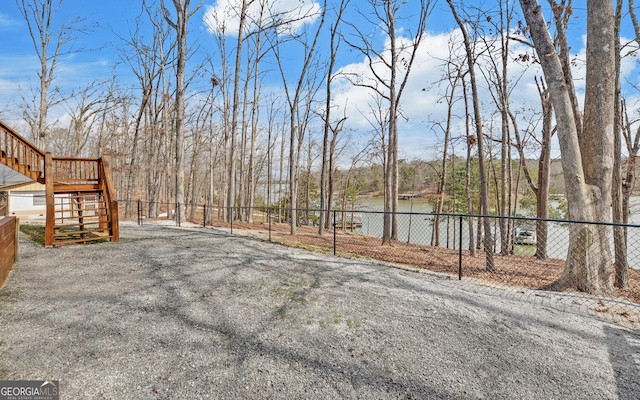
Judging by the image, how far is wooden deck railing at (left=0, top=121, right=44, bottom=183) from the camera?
17.9 ft

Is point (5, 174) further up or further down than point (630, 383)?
further up

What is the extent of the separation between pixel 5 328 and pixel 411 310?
380 centimetres

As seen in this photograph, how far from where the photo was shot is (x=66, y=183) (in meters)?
6.79

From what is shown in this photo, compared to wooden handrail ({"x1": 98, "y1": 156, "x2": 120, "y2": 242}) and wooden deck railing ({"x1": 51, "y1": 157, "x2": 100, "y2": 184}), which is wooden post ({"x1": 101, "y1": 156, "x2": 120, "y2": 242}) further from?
wooden deck railing ({"x1": 51, "y1": 157, "x2": 100, "y2": 184})

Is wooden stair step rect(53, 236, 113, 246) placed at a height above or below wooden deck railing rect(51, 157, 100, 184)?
below

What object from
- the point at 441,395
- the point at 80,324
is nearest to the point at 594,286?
the point at 441,395

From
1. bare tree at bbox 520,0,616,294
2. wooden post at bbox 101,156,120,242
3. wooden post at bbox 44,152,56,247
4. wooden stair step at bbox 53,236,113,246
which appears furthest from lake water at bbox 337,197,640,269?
wooden post at bbox 44,152,56,247

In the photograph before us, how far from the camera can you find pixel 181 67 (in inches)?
414

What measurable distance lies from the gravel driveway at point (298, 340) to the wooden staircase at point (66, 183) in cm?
233

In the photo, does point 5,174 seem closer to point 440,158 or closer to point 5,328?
point 5,328

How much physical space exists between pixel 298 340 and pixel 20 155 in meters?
7.26

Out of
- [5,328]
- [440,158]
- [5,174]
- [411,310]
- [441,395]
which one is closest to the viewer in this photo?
[441,395]

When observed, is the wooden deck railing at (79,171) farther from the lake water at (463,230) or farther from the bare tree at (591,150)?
the bare tree at (591,150)

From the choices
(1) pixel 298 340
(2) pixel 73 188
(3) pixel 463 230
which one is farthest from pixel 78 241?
(3) pixel 463 230
